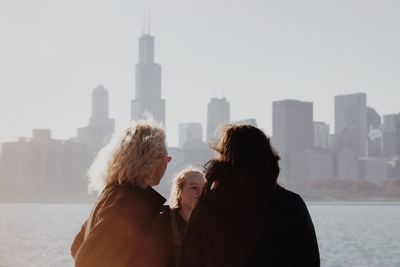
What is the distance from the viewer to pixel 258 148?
442 centimetres

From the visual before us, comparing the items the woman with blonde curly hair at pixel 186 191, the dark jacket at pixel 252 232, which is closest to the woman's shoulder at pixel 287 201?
the dark jacket at pixel 252 232

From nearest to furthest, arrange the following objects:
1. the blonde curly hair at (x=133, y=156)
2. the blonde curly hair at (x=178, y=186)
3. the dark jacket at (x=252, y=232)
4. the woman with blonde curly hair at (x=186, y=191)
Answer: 1. the dark jacket at (x=252, y=232)
2. the blonde curly hair at (x=133, y=156)
3. the woman with blonde curly hair at (x=186, y=191)
4. the blonde curly hair at (x=178, y=186)

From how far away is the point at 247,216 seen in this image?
4355 mm

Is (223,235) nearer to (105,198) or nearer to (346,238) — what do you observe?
(105,198)

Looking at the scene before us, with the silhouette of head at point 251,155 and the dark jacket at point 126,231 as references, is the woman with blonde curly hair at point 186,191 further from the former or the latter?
the silhouette of head at point 251,155

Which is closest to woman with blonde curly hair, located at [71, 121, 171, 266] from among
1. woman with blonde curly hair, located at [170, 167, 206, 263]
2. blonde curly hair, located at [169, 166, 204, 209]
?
woman with blonde curly hair, located at [170, 167, 206, 263]

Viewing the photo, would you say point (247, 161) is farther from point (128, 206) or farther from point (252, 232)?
point (128, 206)

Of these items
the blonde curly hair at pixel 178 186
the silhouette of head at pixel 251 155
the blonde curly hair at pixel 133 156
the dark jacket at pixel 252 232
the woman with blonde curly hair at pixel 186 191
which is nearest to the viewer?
the dark jacket at pixel 252 232

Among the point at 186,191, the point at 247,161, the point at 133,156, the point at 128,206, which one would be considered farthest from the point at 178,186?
the point at 247,161

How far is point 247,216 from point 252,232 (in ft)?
0.29

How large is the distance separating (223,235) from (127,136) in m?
0.91

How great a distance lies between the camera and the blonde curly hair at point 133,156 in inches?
187

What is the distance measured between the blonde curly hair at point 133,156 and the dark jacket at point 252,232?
18.6 inches

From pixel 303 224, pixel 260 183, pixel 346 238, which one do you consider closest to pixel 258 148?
pixel 260 183
